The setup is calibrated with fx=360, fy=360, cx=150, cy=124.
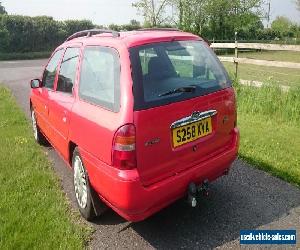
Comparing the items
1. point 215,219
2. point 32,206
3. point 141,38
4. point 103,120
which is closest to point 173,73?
point 141,38

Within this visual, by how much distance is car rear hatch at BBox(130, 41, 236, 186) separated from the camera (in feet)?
10.2

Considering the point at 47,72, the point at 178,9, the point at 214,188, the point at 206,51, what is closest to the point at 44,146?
the point at 47,72

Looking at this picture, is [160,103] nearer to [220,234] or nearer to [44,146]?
[220,234]

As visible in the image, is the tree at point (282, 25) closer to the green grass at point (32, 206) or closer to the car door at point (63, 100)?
the green grass at point (32, 206)

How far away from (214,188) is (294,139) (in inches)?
90.0

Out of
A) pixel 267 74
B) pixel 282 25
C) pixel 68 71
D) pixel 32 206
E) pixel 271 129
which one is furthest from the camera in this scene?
pixel 282 25

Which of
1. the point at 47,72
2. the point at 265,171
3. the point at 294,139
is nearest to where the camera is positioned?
the point at 265,171

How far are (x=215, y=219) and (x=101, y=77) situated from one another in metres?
1.90

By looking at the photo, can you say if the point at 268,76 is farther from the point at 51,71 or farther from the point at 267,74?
the point at 51,71

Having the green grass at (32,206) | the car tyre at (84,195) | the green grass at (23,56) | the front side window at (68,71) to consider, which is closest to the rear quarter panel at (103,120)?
the car tyre at (84,195)

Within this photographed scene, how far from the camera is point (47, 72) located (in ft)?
17.8

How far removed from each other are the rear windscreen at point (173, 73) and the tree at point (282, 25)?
5896cm

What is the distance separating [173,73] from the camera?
359cm

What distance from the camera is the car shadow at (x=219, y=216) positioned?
11.6 ft
